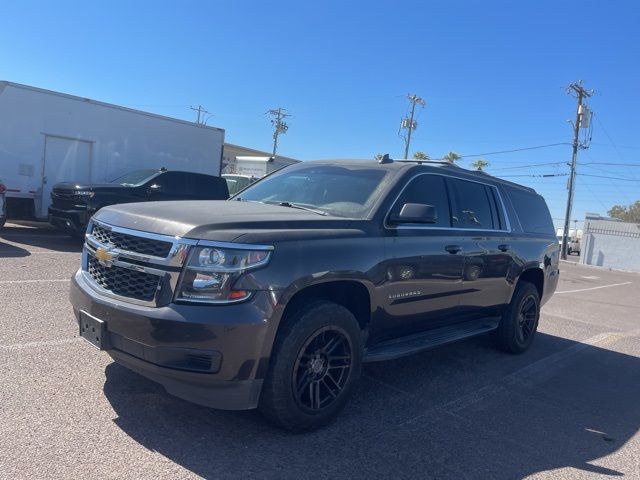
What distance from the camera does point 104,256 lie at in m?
3.65

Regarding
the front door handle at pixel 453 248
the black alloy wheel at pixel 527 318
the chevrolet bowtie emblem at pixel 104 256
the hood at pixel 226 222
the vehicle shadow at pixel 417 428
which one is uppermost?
the hood at pixel 226 222

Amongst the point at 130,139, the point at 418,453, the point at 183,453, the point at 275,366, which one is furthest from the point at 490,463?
the point at 130,139

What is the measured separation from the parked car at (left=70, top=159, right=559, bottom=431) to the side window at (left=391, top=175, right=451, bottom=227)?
2 cm

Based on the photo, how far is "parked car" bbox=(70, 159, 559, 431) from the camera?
319 centimetres

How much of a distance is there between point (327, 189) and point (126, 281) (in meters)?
1.94

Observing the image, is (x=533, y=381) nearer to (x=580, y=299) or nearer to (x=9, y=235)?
(x=580, y=299)

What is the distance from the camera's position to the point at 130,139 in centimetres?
1409

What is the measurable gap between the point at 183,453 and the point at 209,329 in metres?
0.77

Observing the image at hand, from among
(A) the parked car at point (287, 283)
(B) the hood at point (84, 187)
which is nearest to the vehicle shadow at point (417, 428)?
(A) the parked car at point (287, 283)

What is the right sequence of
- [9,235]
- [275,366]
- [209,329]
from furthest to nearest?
[9,235] → [275,366] → [209,329]

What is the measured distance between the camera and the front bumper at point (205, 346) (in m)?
3.13

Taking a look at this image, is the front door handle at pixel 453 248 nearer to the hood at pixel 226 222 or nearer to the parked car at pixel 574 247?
the hood at pixel 226 222

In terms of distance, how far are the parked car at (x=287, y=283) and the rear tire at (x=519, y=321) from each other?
1.05m

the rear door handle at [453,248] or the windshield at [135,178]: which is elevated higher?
the windshield at [135,178]
